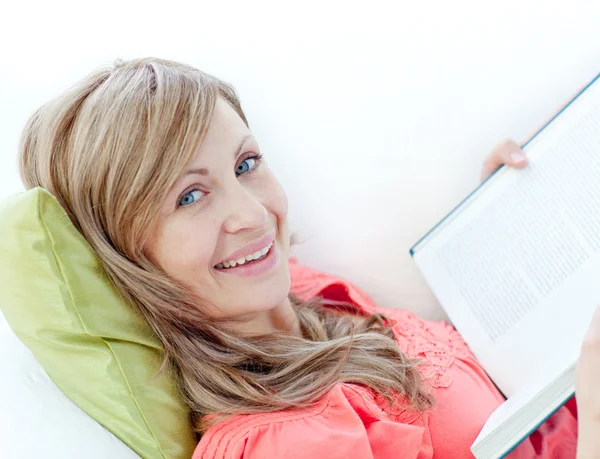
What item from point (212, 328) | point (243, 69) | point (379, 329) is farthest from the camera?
point (243, 69)

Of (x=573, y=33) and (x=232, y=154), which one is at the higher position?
(x=573, y=33)

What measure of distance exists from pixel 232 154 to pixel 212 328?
→ 245mm

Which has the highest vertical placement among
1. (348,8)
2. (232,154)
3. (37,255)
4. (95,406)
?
(348,8)

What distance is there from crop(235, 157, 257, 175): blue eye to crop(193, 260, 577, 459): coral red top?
12.8 inches

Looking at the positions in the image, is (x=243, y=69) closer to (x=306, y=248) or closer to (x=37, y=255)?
(x=306, y=248)

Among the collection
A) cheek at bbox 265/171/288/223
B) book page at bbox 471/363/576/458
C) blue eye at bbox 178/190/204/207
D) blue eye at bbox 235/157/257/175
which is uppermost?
blue eye at bbox 235/157/257/175

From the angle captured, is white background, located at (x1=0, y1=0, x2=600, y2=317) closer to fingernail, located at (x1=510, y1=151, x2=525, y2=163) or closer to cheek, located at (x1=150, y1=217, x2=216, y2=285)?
fingernail, located at (x1=510, y1=151, x2=525, y2=163)

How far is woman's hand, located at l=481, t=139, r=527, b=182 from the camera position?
1004 millimetres

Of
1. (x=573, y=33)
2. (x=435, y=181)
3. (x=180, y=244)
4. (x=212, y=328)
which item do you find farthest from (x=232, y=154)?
(x=573, y=33)

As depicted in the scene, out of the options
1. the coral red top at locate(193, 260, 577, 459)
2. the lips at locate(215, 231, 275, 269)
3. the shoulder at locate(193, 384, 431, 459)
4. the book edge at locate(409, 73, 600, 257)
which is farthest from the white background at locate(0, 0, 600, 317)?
the shoulder at locate(193, 384, 431, 459)

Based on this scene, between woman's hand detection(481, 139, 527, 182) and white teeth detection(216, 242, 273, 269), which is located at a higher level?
woman's hand detection(481, 139, 527, 182)

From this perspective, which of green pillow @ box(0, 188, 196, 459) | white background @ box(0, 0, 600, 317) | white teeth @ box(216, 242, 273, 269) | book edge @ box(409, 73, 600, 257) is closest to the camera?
green pillow @ box(0, 188, 196, 459)

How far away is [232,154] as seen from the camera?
2.67 feet

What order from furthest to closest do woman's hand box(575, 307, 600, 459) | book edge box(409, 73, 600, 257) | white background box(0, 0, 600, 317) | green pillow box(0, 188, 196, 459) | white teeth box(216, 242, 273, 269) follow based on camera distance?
white background box(0, 0, 600, 317) → book edge box(409, 73, 600, 257) → white teeth box(216, 242, 273, 269) → green pillow box(0, 188, 196, 459) → woman's hand box(575, 307, 600, 459)
